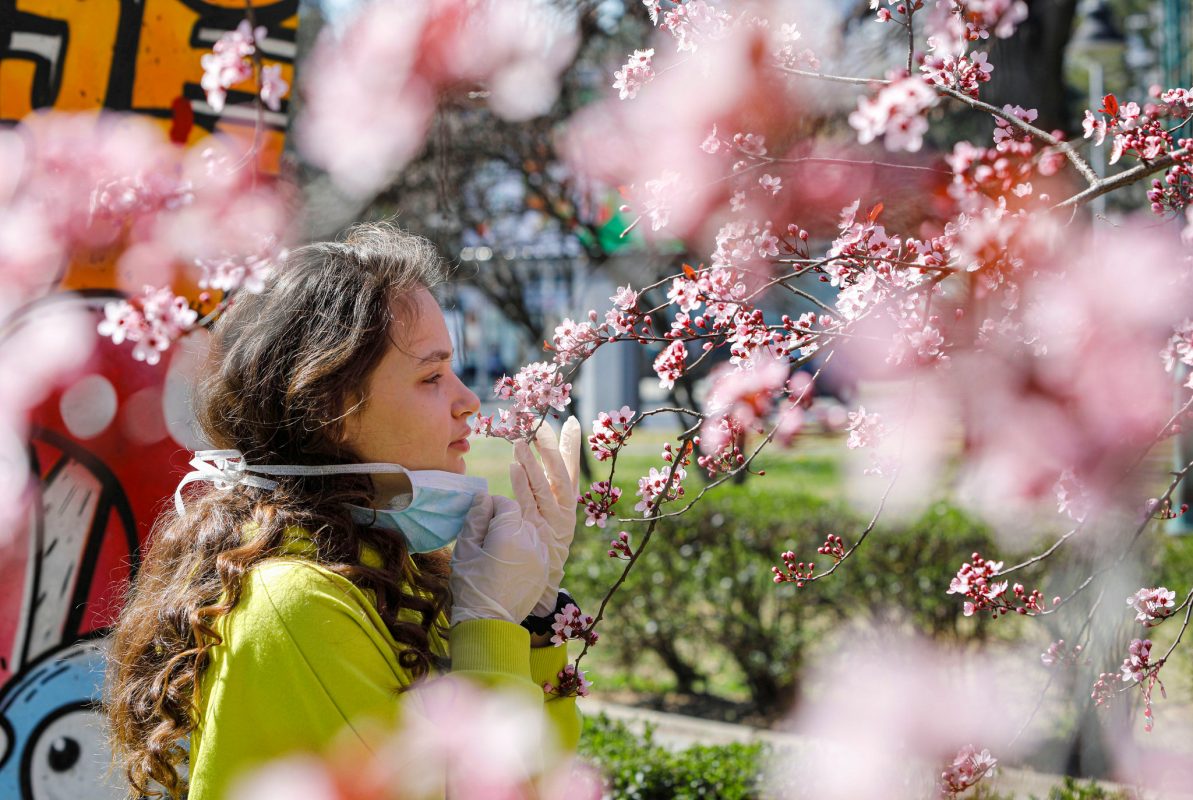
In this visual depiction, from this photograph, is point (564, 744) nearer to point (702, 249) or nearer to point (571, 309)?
point (702, 249)

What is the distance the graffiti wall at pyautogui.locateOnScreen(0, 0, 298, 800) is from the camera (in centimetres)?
309

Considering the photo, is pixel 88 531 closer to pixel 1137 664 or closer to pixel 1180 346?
pixel 1137 664

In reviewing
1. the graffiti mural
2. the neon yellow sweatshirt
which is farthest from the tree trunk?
the neon yellow sweatshirt

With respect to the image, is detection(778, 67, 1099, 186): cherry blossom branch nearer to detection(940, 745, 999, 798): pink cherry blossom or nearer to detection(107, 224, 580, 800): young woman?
detection(107, 224, 580, 800): young woman

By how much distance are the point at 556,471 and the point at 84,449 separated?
182 cm

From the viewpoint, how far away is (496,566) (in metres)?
1.70

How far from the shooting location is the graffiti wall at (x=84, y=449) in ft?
10.1

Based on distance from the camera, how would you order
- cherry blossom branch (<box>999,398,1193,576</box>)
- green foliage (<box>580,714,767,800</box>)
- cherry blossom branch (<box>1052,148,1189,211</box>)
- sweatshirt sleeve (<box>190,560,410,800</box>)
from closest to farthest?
sweatshirt sleeve (<box>190,560,410,800</box>), cherry blossom branch (<box>1052,148,1189,211</box>), cherry blossom branch (<box>999,398,1193,576</box>), green foliage (<box>580,714,767,800</box>)

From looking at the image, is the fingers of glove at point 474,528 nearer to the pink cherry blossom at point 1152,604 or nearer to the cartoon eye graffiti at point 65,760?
the pink cherry blossom at point 1152,604

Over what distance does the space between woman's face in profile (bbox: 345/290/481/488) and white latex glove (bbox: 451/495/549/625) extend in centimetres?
11

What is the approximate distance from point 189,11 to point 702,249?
2430mm

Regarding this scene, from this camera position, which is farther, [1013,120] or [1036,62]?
[1036,62]

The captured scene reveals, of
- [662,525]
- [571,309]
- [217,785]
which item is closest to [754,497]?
[662,525]

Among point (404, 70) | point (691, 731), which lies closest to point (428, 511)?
point (691, 731)
